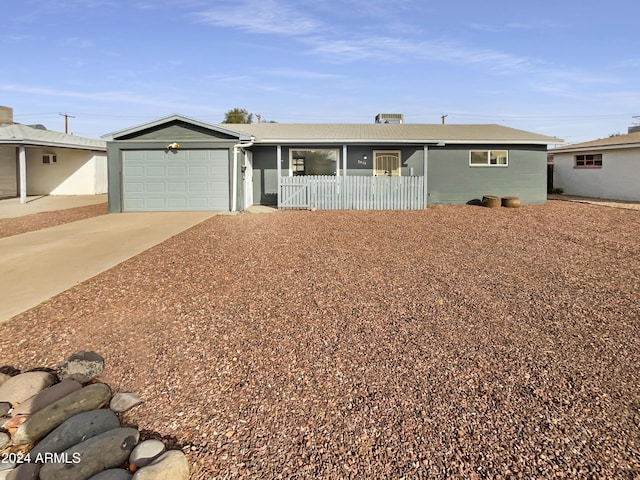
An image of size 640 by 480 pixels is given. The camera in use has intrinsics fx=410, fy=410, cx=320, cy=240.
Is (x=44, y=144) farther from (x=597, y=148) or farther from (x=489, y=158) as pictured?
(x=597, y=148)

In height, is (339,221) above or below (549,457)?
above

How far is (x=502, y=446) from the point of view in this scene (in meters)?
2.56

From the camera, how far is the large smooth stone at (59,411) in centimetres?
278

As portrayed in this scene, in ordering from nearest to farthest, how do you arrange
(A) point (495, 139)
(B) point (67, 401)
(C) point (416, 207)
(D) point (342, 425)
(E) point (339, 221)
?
(D) point (342, 425) < (B) point (67, 401) < (E) point (339, 221) < (C) point (416, 207) < (A) point (495, 139)

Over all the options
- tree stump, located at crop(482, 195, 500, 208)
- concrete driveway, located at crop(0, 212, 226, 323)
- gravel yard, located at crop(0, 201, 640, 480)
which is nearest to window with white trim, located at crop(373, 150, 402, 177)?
tree stump, located at crop(482, 195, 500, 208)

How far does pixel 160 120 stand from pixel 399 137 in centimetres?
872

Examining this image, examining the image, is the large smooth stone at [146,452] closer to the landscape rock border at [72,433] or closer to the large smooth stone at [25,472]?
the landscape rock border at [72,433]

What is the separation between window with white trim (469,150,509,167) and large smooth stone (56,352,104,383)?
52.6 feet

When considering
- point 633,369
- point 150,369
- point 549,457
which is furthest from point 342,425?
point 633,369

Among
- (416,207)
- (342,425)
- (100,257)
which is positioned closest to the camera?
(342,425)

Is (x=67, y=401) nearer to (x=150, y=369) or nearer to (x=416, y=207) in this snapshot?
(x=150, y=369)

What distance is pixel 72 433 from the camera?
8.99 ft

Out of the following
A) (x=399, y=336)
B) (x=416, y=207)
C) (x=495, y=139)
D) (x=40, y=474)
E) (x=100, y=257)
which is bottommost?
(x=40, y=474)

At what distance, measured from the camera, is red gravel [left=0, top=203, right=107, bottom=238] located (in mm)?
10734
